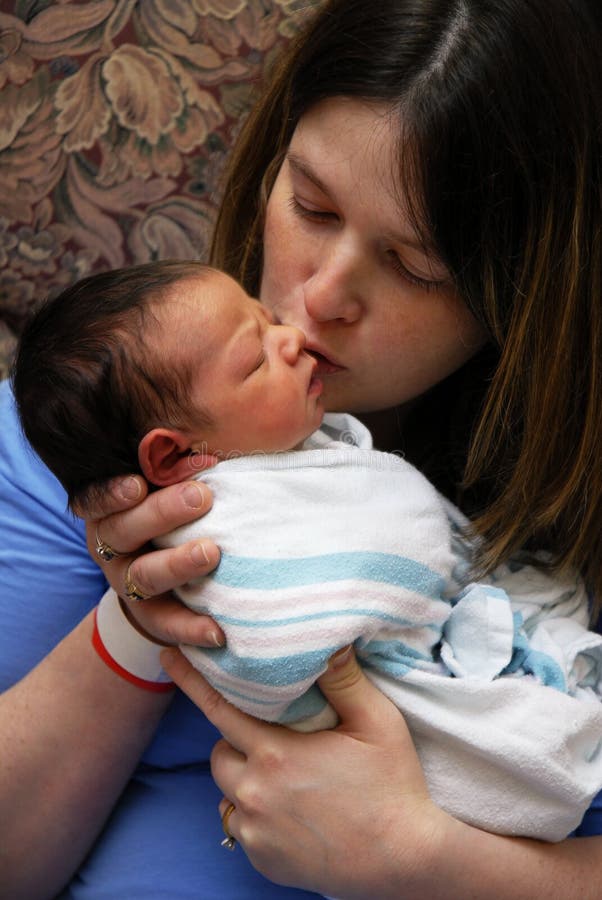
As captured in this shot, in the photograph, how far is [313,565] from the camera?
96 cm

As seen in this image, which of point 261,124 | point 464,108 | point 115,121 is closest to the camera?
point 464,108

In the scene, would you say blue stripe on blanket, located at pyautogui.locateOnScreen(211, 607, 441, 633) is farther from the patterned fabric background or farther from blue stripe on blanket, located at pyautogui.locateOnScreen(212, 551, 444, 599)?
the patterned fabric background

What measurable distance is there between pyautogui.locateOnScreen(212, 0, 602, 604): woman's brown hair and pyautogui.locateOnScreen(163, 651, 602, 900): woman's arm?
0.85ft

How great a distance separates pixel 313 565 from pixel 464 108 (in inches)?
19.9

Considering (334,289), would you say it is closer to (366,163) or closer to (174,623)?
(366,163)

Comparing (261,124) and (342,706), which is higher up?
(261,124)

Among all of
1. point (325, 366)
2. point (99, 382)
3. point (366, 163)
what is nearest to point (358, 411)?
point (325, 366)

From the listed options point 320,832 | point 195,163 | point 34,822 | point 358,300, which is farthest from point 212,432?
point 195,163

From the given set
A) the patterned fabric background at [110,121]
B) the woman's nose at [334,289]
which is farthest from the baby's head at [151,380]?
the patterned fabric background at [110,121]

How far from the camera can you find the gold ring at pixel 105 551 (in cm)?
108

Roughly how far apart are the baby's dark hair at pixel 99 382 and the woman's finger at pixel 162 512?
4 cm

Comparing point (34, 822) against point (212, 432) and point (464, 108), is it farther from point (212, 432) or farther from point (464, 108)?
point (464, 108)

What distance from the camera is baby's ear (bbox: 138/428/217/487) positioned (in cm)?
99

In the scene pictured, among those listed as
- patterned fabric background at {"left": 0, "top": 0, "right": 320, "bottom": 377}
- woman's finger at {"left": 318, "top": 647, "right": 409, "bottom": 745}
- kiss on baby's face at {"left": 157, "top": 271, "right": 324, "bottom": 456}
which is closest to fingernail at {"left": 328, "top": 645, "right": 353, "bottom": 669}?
woman's finger at {"left": 318, "top": 647, "right": 409, "bottom": 745}
